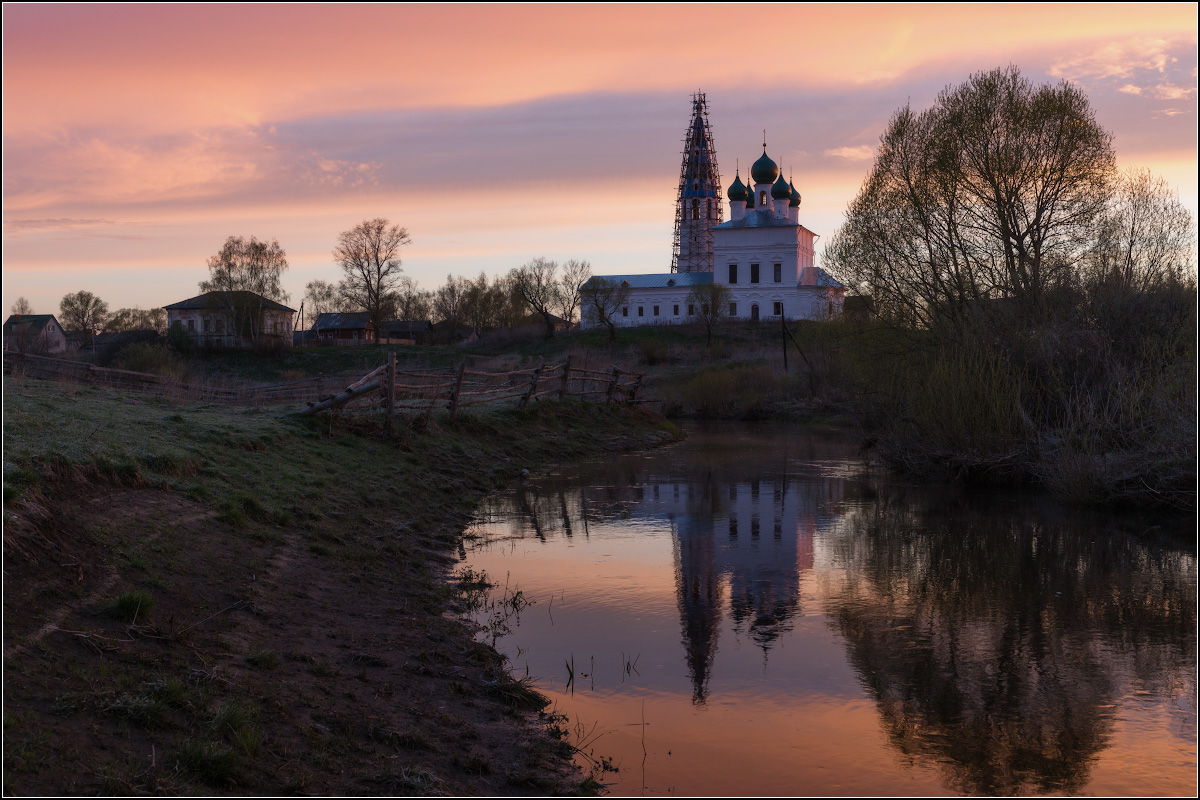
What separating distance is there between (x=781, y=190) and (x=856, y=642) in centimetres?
7402

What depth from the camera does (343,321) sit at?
98.2 m

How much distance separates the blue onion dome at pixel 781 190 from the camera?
77.4 m

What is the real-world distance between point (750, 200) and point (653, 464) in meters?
65.3

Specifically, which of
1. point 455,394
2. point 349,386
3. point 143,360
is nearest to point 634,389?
point 455,394

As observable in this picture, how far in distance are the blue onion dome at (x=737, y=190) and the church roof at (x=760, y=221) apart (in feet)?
9.09

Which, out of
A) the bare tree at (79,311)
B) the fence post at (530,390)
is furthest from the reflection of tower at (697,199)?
the fence post at (530,390)

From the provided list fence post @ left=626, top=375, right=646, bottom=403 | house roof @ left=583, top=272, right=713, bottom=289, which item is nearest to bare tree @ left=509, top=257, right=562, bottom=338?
house roof @ left=583, top=272, right=713, bottom=289

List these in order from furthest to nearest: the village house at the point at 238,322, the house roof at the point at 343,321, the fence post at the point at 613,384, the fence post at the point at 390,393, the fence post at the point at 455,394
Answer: the house roof at the point at 343,321
the village house at the point at 238,322
the fence post at the point at 613,384
the fence post at the point at 455,394
the fence post at the point at 390,393

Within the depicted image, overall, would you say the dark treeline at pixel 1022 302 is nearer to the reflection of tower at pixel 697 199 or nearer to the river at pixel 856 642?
the river at pixel 856 642

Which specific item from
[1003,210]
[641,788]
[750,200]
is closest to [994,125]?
[1003,210]

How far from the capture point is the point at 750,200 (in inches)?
3221

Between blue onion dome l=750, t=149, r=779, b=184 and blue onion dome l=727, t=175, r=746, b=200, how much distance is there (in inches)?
120

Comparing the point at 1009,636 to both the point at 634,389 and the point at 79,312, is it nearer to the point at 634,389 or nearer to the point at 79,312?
the point at 634,389

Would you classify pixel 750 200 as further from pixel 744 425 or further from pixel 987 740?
pixel 987 740
